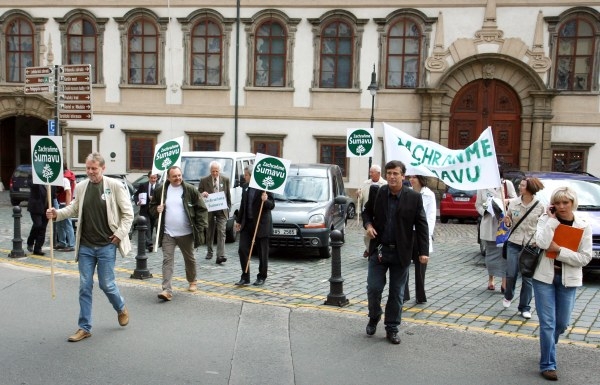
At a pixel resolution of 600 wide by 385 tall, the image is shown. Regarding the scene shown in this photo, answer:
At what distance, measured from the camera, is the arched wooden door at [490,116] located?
2333cm

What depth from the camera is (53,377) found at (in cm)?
524

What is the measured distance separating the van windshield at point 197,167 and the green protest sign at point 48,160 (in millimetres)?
5411

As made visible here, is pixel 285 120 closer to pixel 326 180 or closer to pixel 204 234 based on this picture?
pixel 326 180

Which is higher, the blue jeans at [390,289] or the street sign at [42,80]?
the street sign at [42,80]

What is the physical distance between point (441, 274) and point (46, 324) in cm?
649

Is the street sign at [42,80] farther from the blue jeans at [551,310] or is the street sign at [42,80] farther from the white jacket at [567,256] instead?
the blue jeans at [551,310]

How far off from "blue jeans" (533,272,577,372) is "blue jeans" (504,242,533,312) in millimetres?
1883

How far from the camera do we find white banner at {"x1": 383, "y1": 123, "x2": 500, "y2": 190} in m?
7.81

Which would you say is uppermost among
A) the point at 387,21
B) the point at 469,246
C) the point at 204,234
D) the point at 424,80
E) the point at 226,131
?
the point at 387,21

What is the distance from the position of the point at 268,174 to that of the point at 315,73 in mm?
15590

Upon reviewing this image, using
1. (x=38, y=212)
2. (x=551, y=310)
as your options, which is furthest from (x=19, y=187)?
(x=551, y=310)

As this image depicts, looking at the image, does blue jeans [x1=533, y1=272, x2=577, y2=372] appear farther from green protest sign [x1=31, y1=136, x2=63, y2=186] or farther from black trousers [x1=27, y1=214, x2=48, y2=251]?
black trousers [x1=27, y1=214, x2=48, y2=251]

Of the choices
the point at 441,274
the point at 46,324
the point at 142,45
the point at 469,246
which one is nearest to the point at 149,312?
the point at 46,324

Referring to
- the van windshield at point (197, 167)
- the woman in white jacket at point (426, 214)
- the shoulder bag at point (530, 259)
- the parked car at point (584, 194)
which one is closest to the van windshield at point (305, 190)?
the van windshield at point (197, 167)
